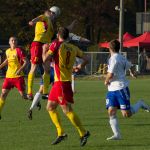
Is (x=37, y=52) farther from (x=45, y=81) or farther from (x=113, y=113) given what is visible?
(x=113, y=113)

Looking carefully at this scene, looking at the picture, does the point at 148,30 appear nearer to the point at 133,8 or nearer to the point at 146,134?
the point at 133,8

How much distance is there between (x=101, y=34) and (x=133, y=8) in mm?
4803

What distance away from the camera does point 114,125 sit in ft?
47.0

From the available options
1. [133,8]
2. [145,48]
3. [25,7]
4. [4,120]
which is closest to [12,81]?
[4,120]

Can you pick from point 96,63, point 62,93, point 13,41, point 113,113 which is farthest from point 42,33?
point 96,63

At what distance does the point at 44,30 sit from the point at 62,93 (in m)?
5.42

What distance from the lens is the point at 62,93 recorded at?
1351 cm

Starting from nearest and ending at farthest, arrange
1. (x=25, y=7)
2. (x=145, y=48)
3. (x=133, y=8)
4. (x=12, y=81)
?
(x=12, y=81) < (x=145, y=48) < (x=25, y=7) < (x=133, y=8)

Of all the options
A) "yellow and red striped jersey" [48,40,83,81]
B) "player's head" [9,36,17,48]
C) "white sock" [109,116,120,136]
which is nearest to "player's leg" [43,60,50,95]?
"player's head" [9,36,17,48]

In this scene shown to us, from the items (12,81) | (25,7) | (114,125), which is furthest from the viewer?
(25,7)

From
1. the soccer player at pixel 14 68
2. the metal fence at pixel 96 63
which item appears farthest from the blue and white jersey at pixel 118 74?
the metal fence at pixel 96 63

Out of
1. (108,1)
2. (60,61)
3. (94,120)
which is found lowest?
(94,120)

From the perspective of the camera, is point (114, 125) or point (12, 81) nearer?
point (114, 125)

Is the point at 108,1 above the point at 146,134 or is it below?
above
